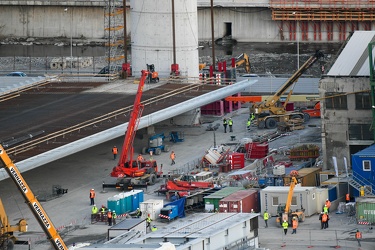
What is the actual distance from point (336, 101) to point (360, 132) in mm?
1921

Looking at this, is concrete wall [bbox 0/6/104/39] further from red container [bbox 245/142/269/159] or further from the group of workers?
the group of workers

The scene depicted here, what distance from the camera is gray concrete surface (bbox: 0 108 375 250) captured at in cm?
6959

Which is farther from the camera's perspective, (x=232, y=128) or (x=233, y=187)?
(x=232, y=128)

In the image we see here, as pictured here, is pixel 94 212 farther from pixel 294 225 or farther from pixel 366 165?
pixel 366 165

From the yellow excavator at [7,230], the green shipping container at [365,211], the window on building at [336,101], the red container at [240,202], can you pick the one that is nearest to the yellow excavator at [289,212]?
the red container at [240,202]

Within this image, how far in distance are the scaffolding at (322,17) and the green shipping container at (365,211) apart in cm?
6910

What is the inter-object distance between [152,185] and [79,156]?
8818mm

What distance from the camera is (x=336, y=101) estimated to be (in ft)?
268

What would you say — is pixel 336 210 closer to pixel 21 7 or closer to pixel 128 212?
pixel 128 212

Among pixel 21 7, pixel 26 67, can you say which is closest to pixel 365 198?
pixel 26 67

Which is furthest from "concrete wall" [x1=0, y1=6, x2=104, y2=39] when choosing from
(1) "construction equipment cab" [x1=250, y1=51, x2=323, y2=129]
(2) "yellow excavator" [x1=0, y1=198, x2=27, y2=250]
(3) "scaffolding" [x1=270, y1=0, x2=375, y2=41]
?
(2) "yellow excavator" [x1=0, y1=198, x2=27, y2=250]

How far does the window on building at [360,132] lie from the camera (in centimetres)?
8099

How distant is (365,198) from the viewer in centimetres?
7388

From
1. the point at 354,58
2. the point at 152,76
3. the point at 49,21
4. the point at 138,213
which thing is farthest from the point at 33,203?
the point at 49,21
